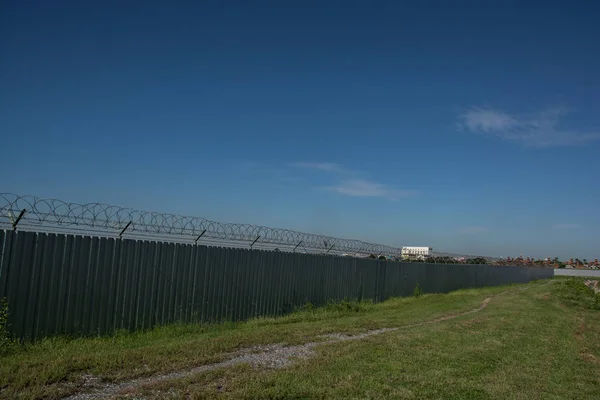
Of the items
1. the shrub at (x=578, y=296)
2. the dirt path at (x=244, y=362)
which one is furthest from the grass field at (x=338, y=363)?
the shrub at (x=578, y=296)

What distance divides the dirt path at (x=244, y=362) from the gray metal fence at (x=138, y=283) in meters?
2.91

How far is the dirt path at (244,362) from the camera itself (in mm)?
5923

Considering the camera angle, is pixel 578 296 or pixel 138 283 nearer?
pixel 138 283

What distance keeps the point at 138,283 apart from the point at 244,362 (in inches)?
148

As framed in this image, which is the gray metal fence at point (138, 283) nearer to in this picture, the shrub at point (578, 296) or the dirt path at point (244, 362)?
the dirt path at point (244, 362)

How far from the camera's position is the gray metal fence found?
848 centimetres

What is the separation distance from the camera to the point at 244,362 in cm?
769

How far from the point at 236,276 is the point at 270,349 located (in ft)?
14.4

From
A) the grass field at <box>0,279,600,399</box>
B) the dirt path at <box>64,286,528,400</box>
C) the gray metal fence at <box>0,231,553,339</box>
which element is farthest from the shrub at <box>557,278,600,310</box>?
the dirt path at <box>64,286,528,400</box>

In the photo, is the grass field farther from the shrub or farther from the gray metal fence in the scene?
the shrub

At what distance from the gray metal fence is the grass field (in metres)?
0.54

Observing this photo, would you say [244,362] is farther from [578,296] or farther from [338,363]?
[578,296]

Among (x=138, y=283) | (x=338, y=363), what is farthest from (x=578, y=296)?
(x=138, y=283)

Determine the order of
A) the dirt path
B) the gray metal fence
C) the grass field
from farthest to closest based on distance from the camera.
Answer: the gray metal fence
the grass field
the dirt path
